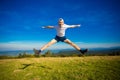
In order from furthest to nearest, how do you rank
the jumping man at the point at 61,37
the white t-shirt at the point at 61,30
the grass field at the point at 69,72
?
the grass field at the point at 69,72 → the white t-shirt at the point at 61,30 → the jumping man at the point at 61,37

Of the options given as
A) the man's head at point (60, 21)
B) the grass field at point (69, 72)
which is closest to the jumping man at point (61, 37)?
the man's head at point (60, 21)

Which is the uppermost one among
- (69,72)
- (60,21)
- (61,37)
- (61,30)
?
(60,21)

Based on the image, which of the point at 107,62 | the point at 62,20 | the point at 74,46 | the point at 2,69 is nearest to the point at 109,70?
the point at 107,62

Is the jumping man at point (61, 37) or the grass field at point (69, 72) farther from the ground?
the jumping man at point (61, 37)

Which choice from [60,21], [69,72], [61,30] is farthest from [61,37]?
[69,72]

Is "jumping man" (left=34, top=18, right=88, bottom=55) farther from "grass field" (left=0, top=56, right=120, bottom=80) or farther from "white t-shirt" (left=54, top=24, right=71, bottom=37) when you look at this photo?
"grass field" (left=0, top=56, right=120, bottom=80)

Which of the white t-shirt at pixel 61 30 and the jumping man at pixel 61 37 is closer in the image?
the jumping man at pixel 61 37

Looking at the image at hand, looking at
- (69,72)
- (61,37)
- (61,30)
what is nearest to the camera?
(61,37)

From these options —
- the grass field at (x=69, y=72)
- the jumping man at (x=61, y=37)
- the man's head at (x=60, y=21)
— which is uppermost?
the man's head at (x=60, y=21)

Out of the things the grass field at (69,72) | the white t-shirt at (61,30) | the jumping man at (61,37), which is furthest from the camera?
the grass field at (69,72)

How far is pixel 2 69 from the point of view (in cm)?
1831

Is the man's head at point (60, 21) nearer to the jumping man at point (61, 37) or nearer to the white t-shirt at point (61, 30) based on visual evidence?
the jumping man at point (61, 37)

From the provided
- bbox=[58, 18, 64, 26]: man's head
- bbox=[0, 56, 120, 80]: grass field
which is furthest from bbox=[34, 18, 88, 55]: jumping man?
bbox=[0, 56, 120, 80]: grass field

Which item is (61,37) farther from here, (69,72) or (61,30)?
(69,72)
